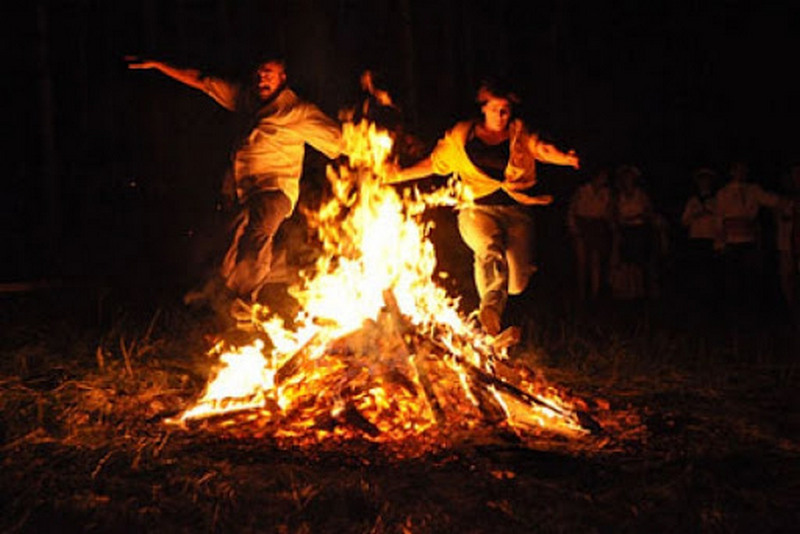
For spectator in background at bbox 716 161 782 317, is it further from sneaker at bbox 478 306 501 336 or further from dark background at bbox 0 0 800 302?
sneaker at bbox 478 306 501 336

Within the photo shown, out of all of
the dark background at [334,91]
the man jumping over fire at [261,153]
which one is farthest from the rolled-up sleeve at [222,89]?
the dark background at [334,91]

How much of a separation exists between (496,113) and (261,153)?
2159 mm

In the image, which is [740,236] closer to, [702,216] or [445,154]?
[702,216]

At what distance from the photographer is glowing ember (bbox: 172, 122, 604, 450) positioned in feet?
16.8

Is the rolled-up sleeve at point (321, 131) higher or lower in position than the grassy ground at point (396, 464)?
higher

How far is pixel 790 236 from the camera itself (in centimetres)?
817

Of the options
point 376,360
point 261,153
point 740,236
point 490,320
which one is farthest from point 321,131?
point 740,236

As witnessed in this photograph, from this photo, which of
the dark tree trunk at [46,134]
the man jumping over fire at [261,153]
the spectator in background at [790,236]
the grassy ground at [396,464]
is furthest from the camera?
the dark tree trunk at [46,134]

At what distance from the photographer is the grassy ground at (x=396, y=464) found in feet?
12.3

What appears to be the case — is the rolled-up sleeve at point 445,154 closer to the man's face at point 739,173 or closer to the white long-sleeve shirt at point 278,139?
the white long-sleeve shirt at point 278,139

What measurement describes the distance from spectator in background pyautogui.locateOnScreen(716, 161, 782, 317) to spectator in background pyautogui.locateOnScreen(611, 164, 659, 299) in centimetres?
84

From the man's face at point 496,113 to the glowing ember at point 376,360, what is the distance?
62 cm

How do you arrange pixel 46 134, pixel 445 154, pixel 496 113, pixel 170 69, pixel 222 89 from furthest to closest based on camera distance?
pixel 46 134, pixel 222 89, pixel 170 69, pixel 445 154, pixel 496 113

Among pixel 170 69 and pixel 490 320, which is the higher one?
pixel 170 69
